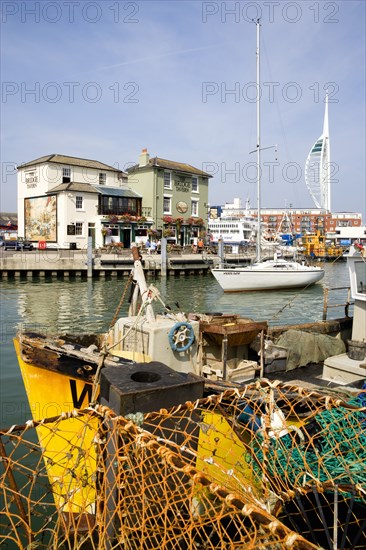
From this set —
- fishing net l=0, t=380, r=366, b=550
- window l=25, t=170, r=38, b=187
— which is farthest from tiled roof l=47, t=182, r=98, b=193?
fishing net l=0, t=380, r=366, b=550

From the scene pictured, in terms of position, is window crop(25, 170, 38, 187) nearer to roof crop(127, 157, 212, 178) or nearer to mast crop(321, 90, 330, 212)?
roof crop(127, 157, 212, 178)

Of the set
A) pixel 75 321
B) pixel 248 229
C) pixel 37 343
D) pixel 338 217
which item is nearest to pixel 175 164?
pixel 248 229

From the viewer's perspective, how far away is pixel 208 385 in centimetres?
500

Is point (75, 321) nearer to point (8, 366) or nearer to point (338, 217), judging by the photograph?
point (8, 366)

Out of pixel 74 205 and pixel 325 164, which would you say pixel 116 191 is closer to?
pixel 74 205

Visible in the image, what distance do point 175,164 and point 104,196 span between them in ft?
41.8

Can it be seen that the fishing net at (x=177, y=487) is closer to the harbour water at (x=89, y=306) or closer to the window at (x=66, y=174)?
the harbour water at (x=89, y=306)

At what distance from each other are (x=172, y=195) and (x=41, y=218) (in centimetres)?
1651

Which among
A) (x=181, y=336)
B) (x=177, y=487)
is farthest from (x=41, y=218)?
(x=177, y=487)

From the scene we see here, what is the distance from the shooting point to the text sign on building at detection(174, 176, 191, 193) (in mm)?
54844

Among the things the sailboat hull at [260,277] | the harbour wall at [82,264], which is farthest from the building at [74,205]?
the sailboat hull at [260,277]

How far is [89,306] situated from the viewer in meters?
24.7

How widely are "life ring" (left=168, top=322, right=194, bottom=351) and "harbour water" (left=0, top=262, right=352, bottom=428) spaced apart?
165 inches

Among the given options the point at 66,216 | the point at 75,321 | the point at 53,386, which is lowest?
the point at 75,321
